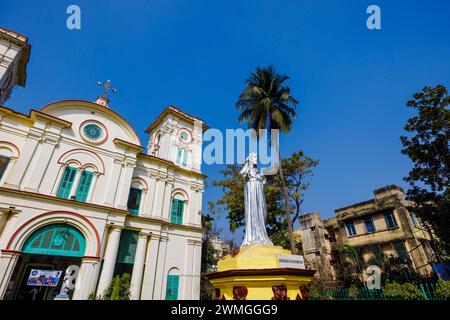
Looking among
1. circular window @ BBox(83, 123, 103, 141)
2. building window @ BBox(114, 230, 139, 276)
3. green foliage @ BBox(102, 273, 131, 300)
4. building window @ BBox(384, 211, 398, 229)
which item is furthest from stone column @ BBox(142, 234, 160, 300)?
building window @ BBox(384, 211, 398, 229)

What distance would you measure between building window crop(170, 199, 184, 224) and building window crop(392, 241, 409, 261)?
687 inches

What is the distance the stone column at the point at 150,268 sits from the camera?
13.2 meters

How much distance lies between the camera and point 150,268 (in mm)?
13883

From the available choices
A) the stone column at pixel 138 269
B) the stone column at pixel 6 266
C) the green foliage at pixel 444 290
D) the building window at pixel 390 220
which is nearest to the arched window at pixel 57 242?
the stone column at pixel 6 266

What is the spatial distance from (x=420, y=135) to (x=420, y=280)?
418 inches

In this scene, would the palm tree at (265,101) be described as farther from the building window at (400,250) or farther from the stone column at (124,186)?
the building window at (400,250)

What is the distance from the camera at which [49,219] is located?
1134 cm

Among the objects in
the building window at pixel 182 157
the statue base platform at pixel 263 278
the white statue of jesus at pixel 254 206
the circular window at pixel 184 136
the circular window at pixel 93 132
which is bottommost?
the statue base platform at pixel 263 278

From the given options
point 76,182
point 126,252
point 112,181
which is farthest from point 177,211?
point 76,182

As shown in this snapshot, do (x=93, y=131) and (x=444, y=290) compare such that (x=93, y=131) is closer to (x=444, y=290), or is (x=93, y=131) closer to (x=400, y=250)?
(x=444, y=290)

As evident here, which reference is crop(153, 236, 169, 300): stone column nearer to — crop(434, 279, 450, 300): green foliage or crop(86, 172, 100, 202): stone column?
crop(86, 172, 100, 202): stone column

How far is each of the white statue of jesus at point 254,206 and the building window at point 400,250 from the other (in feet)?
62.8

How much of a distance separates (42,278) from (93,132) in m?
8.26
